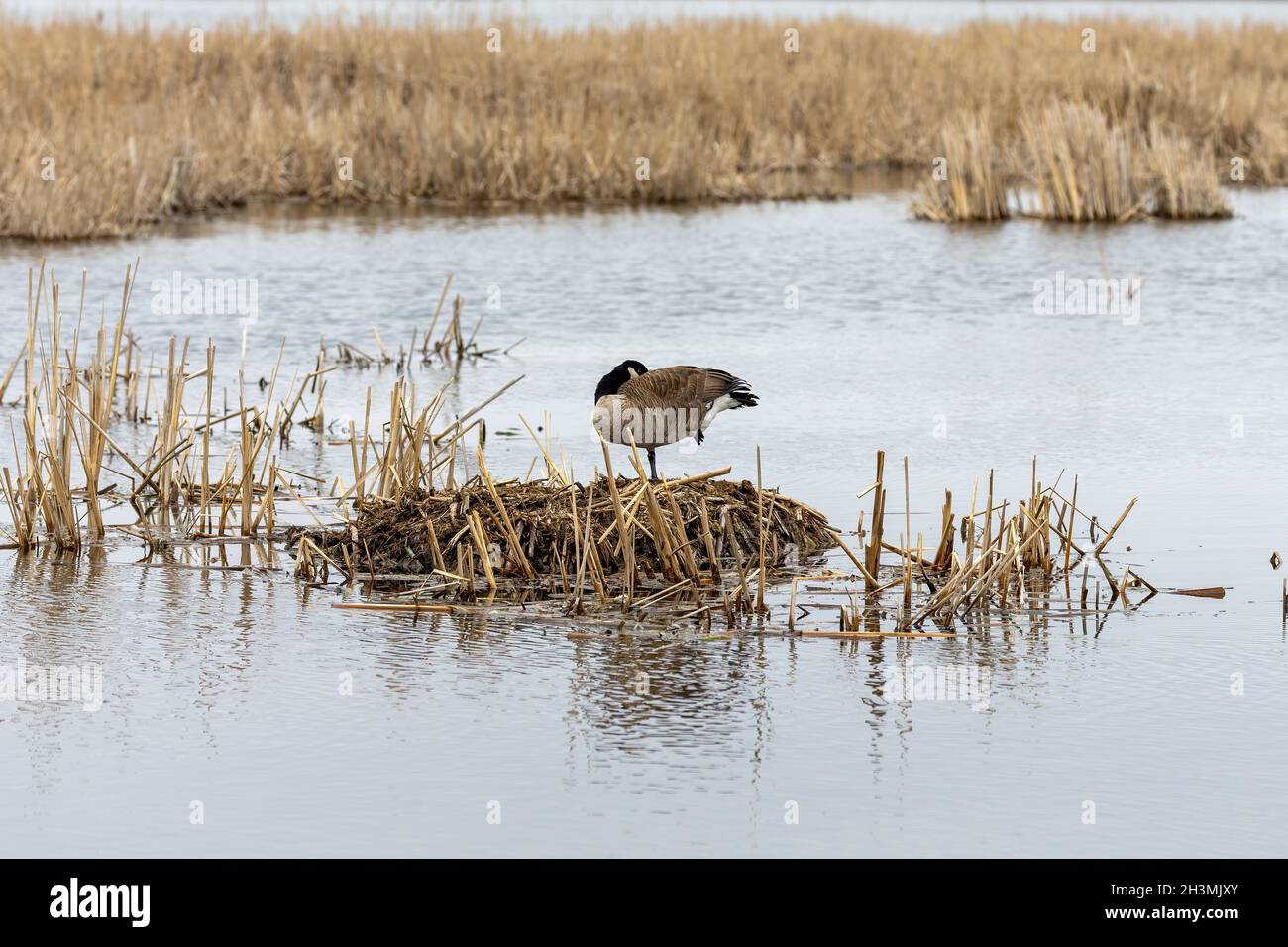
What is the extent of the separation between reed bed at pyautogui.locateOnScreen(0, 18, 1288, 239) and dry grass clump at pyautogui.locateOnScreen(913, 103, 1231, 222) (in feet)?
0.18

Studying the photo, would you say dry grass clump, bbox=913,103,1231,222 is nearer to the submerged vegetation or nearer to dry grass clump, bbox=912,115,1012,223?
dry grass clump, bbox=912,115,1012,223

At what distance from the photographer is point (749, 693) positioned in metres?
6.22

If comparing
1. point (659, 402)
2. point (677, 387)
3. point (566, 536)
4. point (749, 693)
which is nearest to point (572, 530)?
point (566, 536)

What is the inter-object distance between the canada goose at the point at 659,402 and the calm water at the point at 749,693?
85 centimetres

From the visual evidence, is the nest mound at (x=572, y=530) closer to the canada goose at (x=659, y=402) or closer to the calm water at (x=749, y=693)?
the canada goose at (x=659, y=402)

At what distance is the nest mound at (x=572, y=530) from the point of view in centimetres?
748

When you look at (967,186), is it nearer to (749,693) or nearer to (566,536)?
(566,536)

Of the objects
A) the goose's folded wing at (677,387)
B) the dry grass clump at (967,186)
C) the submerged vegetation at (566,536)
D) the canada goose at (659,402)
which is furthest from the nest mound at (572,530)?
the dry grass clump at (967,186)

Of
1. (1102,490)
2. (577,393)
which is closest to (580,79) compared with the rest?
(577,393)

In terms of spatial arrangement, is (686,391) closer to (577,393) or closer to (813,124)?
(577,393)

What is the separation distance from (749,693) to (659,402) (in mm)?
2365

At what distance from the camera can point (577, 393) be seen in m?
12.2

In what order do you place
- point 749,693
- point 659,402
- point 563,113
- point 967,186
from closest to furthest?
point 749,693
point 659,402
point 967,186
point 563,113

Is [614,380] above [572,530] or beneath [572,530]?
above
